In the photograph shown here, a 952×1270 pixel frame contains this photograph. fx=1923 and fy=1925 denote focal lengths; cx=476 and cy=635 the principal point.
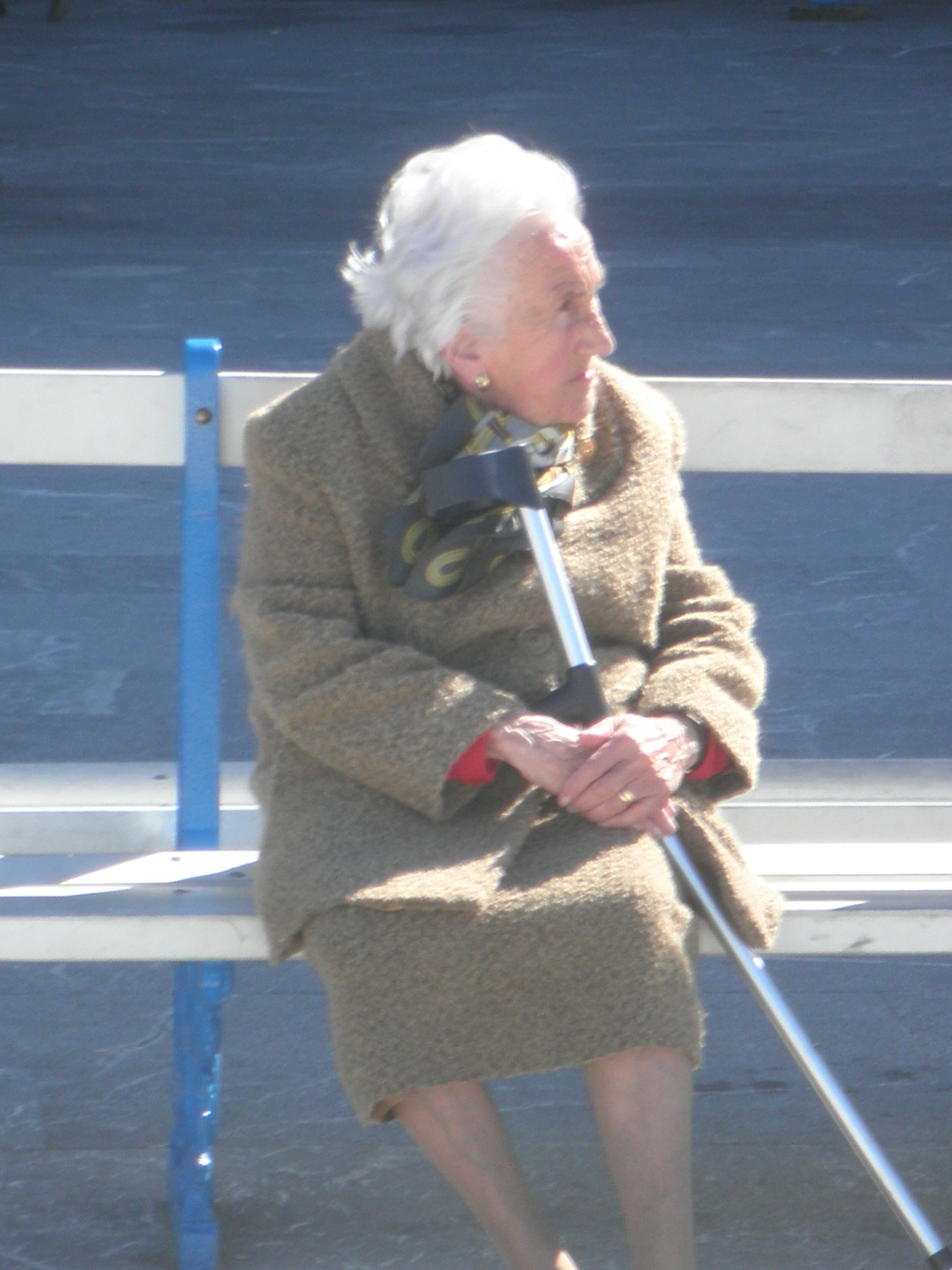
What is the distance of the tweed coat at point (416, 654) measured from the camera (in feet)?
7.40

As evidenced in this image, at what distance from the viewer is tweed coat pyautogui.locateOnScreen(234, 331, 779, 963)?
2256 mm

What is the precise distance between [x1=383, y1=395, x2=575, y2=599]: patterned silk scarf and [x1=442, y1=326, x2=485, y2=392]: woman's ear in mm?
33

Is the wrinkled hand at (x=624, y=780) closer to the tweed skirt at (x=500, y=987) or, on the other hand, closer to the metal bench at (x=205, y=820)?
the tweed skirt at (x=500, y=987)

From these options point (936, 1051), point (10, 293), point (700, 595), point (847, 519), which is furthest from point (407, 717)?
point (10, 293)

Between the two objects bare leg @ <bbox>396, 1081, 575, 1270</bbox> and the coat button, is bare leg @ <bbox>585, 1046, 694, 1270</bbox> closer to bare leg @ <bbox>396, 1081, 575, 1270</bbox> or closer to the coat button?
bare leg @ <bbox>396, 1081, 575, 1270</bbox>

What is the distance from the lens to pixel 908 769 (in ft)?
9.66

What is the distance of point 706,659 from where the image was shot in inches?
97.3

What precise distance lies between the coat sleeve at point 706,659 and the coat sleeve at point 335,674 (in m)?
0.23

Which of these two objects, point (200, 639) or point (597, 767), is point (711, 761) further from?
point (200, 639)

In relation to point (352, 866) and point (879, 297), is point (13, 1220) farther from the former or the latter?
point (879, 297)

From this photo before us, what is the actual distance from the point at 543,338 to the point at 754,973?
82 cm

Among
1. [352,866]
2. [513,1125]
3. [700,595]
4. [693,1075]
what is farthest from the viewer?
[693,1075]

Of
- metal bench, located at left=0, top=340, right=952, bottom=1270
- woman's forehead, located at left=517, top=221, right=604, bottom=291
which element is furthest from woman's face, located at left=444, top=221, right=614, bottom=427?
metal bench, located at left=0, top=340, right=952, bottom=1270

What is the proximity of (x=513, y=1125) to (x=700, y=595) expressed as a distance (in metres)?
0.86
